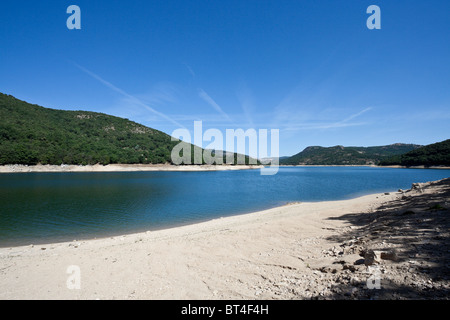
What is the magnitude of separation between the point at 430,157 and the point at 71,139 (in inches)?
6411

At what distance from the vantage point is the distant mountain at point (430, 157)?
93.4 metres

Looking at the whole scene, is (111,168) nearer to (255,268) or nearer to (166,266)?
(166,266)

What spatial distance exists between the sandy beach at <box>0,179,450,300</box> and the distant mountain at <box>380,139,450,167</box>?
12389cm

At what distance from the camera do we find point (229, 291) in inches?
169

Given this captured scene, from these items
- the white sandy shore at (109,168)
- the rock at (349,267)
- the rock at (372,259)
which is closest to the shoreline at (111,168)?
the white sandy shore at (109,168)

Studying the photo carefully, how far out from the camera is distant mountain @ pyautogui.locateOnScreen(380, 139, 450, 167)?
306ft

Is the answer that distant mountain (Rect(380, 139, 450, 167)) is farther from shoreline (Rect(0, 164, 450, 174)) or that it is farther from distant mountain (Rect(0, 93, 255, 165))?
distant mountain (Rect(0, 93, 255, 165))

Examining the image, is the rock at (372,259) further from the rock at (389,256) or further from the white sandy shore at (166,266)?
the white sandy shore at (166,266)

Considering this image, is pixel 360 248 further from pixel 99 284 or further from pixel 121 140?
pixel 121 140

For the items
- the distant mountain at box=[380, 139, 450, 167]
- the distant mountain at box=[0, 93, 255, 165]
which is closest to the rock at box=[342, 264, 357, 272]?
the distant mountain at box=[0, 93, 255, 165]

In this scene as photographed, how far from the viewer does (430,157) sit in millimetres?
98750

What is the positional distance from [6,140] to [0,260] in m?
91.1

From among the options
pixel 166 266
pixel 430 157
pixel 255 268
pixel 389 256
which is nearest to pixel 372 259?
pixel 389 256
